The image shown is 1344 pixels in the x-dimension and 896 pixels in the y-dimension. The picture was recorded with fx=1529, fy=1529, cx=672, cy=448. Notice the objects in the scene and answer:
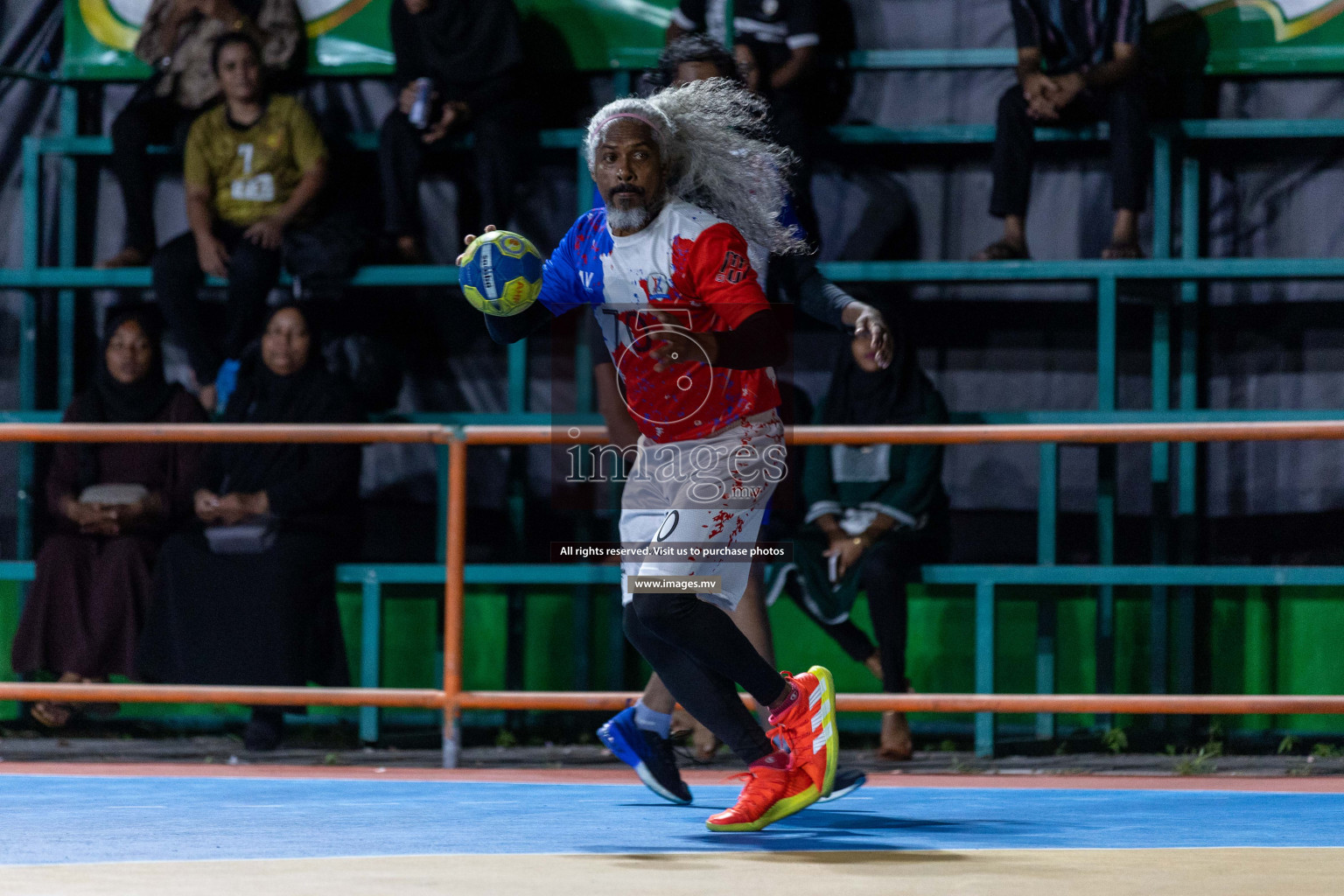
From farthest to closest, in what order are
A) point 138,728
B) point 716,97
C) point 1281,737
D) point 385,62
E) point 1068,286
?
point 385,62, point 1068,286, point 138,728, point 1281,737, point 716,97

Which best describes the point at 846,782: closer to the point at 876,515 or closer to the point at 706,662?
the point at 706,662

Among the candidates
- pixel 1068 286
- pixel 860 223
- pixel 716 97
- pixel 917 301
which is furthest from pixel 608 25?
pixel 716 97

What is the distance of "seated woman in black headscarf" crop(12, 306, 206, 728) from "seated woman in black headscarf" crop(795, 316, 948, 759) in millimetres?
2370

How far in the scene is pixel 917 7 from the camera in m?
6.87

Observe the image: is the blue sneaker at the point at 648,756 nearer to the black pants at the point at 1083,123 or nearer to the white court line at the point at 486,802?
the white court line at the point at 486,802

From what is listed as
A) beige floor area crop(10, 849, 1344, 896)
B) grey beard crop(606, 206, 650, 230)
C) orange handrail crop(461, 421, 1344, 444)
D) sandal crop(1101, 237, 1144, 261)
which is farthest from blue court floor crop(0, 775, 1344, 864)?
sandal crop(1101, 237, 1144, 261)

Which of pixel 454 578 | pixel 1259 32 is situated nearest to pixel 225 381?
pixel 454 578

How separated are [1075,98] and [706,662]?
3840mm

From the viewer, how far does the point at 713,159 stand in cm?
346

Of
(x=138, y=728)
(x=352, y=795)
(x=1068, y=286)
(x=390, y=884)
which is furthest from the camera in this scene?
(x=1068, y=286)

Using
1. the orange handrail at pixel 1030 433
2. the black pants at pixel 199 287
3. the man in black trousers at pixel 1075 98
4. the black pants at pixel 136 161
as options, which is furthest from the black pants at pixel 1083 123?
the black pants at pixel 136 161

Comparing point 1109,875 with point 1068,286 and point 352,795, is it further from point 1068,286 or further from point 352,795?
point 1068,286

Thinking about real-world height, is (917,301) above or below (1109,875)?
above

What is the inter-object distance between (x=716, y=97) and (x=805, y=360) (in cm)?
317
